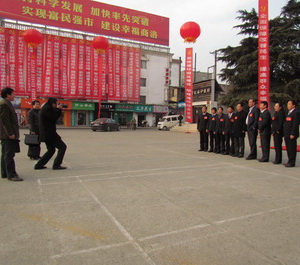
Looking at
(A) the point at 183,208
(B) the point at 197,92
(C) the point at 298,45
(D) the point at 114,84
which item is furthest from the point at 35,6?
(A) the point at 183,208

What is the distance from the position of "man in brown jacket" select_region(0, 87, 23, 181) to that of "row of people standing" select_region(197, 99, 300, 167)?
20.1ft

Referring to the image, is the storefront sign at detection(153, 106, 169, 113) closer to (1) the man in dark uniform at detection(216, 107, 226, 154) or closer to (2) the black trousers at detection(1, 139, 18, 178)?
(1) the man in dark uniform at detection(216, 107, 226, 154)

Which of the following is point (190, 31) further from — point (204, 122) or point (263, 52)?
point (204, 122)

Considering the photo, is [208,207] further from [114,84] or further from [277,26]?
[114,84]

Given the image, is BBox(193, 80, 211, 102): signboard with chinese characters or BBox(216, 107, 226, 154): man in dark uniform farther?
BBox(193, 80, 211, 102): signboard with chinese characters

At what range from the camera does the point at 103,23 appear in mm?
32500

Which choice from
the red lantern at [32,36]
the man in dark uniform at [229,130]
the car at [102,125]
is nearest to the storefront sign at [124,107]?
the car at [102,125]

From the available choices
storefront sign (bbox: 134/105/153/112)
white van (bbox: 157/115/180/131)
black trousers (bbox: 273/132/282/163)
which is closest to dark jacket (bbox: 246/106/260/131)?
black trousers (bbox: 273/132/282/163)

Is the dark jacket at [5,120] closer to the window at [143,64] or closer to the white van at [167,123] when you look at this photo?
the white van at [167,123]

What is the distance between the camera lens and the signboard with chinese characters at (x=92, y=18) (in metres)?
28.7

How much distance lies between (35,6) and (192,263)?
33068 millimetres

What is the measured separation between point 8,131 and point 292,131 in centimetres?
634

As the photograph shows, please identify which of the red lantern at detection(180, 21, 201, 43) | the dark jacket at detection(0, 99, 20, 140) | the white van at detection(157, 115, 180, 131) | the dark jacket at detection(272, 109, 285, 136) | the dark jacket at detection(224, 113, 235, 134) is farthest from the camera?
the white van at detection(157, 115, 180, 131)

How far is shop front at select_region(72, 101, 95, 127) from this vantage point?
33250mm
